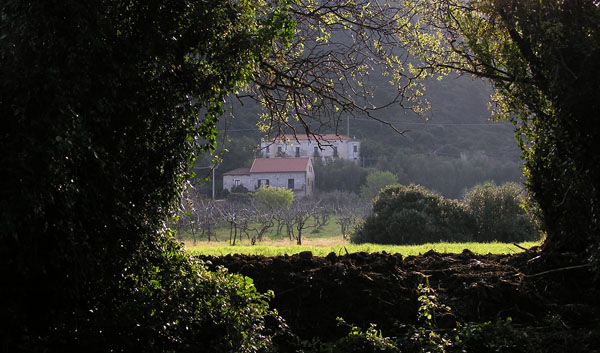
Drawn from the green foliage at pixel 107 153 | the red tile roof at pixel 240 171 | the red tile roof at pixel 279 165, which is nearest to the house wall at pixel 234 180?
the red tile roof at pixel 240 171

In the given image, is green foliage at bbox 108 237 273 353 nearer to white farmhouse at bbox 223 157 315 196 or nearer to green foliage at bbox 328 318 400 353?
green foliage at bbox 328 318 400 353

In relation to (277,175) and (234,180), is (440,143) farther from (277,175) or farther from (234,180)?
(234,180)

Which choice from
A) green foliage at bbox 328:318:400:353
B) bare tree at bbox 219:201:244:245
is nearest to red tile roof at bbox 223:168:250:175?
bare tree at bbox 219:201:244:245

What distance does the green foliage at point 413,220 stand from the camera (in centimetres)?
1878

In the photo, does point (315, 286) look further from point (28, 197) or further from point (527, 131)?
point (28, 197)

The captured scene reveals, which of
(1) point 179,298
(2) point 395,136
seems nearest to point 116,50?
(1) point 179,298

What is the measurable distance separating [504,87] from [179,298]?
3770 mm

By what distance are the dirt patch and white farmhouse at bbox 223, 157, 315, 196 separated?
48.4 metres

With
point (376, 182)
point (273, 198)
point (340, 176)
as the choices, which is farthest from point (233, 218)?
point (340, 176)

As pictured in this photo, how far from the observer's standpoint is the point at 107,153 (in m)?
3.59

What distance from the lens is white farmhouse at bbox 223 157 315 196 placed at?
55.0m

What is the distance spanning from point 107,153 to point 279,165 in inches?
2122

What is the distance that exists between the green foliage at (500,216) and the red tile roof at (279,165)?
36242 millimetres

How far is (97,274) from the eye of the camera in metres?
3.77
